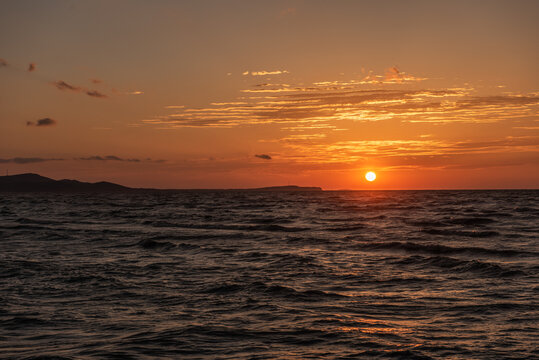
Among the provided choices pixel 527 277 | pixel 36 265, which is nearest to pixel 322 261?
pixel 527 277

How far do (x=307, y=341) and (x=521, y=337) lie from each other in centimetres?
415

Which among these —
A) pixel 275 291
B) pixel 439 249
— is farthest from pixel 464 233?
pixel 275 291

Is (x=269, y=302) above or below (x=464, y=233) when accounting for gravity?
above

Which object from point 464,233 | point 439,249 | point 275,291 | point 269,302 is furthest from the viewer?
point 464,233

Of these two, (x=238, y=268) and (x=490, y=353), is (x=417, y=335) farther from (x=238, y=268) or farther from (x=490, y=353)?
(x=238, y=268)

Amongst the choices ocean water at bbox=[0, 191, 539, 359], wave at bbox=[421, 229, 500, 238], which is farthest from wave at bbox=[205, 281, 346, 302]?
wave at bbox=[421, 229, 500, 238]

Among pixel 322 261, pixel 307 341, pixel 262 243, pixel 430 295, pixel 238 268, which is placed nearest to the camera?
pixel 307 341

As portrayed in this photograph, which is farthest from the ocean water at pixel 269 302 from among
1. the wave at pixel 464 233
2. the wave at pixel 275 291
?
the wave at pixel 464 233

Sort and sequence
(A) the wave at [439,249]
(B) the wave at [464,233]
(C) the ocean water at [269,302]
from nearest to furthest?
(C) the ocean water at [269,302], (A) the wave at [439,249], (B) the wave at [464,233]

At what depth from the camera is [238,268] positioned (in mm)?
20547

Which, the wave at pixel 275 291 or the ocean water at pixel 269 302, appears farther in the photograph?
the wave at pixel 275 291

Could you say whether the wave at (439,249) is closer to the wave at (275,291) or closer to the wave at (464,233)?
the wave at (464,233)

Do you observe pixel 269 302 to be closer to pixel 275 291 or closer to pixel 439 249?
pixel 275 291

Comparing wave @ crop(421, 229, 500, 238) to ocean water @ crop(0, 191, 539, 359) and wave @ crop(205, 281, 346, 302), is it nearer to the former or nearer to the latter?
ocean water @ crop(0, 191, 539, 359)
